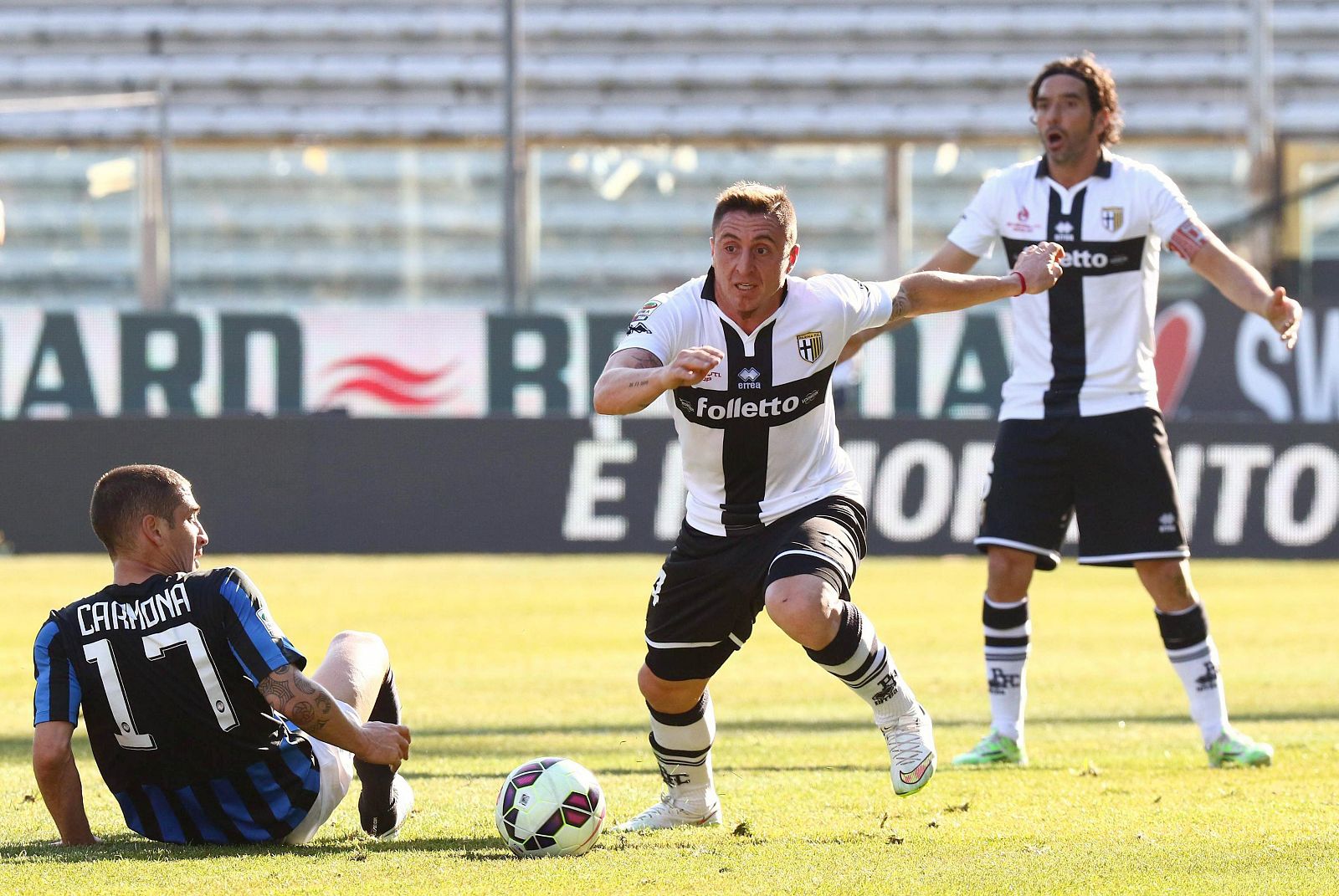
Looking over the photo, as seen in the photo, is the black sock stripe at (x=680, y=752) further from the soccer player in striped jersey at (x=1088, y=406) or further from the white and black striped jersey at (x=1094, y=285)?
the white and black striped jersey at (x=1094, y=285)

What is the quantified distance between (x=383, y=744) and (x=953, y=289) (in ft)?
7.43

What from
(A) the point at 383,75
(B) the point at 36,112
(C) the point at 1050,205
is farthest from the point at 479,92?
(C) the point at 1050,205

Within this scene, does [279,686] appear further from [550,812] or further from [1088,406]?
[1088,406]

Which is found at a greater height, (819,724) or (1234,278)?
(1234,278)

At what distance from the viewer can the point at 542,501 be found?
1669 centimetres

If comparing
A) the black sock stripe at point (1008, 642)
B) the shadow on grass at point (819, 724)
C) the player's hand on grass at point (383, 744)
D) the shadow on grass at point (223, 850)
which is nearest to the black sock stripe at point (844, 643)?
the shadow on grass at point (223, 850)

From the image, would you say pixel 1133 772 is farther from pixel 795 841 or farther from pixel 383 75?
pixel 383 75

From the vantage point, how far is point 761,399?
5.52 meters

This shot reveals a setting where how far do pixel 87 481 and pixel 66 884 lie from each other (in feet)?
41.9

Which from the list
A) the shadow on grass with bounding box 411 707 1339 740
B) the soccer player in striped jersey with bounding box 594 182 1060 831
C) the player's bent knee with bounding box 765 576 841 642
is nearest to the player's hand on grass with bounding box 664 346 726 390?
the soccer player in striped jersey with bounding box 594 182 1060 831

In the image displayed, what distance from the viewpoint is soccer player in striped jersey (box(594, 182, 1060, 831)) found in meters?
5.36

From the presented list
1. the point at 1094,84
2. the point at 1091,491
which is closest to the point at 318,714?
the point at 1091,491

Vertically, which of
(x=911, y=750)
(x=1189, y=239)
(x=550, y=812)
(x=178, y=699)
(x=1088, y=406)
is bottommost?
(x=550, y=812)

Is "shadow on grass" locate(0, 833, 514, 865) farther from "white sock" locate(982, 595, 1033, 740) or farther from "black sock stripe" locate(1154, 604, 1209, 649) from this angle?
"black sock stripe" locate(1154, 604, 1209, 649)
